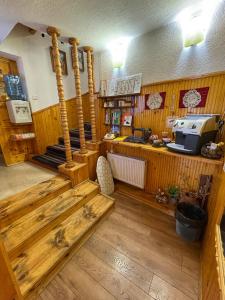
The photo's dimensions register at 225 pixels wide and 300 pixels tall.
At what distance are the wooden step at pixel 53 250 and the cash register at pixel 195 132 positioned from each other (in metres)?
1.40

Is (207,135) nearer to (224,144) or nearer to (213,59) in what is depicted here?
(224,144)

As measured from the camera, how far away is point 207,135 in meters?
1.46

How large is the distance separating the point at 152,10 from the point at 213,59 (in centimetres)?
86

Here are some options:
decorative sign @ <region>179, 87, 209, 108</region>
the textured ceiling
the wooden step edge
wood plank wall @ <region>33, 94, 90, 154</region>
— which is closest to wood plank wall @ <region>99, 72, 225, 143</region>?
decorative sign @ <region>179, 87, 209, 108</region>

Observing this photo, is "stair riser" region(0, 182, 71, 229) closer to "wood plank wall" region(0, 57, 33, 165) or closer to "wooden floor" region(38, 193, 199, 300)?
"wooden floor" region(38, 193, 199, 300)

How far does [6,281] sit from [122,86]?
2.49 m

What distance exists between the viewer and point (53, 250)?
145 cm

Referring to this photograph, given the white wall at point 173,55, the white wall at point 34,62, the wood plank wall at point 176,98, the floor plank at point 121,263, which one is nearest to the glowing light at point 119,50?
the white wall at point 173,55

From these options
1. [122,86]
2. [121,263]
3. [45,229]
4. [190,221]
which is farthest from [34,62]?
[190,221]

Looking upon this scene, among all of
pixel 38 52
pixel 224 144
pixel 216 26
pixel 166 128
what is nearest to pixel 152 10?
pixel 216 26

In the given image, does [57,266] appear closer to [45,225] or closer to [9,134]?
[45,225]

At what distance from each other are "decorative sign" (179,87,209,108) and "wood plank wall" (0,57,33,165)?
2930 millimetres

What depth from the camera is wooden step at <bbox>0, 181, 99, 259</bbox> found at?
4.57 feet

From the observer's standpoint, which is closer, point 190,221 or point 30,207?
point 190,221
